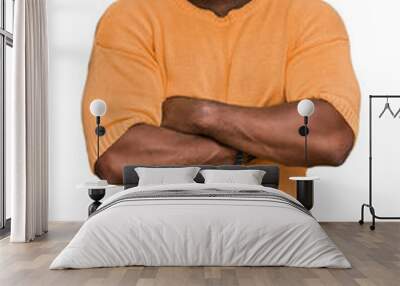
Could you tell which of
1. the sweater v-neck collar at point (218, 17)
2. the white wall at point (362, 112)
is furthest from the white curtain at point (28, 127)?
the sweater v-neck collar at point (218, 17)

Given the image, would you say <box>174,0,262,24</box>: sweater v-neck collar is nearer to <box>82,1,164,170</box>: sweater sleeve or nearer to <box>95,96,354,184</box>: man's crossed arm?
<box>82,1,164,170</box>: sweater sleeve

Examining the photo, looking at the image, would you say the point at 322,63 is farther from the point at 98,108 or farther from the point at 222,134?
the point at 98,108

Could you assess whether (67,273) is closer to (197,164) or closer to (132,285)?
(132,285)

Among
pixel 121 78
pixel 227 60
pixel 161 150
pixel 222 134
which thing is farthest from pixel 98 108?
pixel 227 60

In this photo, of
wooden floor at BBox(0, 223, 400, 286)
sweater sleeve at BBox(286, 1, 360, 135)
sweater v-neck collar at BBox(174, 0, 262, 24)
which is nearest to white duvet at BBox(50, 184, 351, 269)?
wooden floor at BBox(0, 223, 400, 286)

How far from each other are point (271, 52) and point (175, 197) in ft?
9.18

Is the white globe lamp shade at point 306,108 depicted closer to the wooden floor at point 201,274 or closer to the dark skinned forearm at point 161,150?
the dark skinned forearm at point 161,150

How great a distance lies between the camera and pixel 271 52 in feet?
23.4

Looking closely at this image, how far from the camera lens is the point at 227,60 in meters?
7.15

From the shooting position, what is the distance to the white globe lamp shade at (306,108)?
6.77 m

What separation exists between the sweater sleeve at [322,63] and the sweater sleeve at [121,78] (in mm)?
1617

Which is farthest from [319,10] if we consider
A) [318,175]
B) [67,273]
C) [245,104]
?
[67,273]

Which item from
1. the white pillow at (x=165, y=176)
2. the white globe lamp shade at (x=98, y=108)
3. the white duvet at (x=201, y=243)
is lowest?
the white duvet at (x=201, y=243)

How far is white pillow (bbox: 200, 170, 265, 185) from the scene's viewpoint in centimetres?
641
